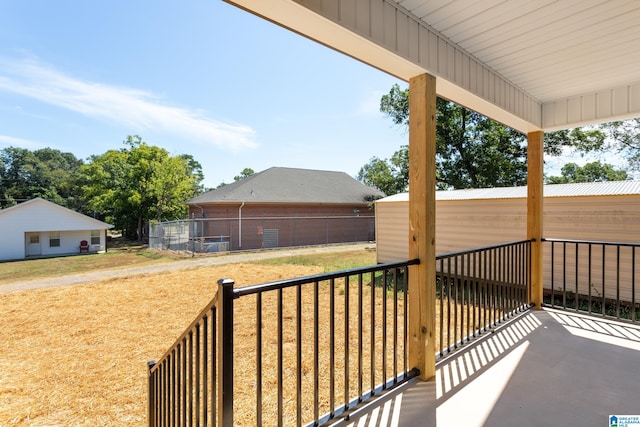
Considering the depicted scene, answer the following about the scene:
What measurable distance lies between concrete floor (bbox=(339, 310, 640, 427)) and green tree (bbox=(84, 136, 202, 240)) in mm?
17542

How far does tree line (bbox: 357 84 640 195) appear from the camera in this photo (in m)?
12.0

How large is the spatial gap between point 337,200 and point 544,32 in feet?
49.1

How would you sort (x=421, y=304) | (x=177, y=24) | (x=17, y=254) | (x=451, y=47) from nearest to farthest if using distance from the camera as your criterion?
1. (x=421, y=304)
2. (x=451, y=47)
3. (x=177, y=24)
4. (x=17, y=254)

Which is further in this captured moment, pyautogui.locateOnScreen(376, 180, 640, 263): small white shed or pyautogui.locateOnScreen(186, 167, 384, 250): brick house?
pyautogui.locateOnScreen(186, 167, 384, 250): brick house

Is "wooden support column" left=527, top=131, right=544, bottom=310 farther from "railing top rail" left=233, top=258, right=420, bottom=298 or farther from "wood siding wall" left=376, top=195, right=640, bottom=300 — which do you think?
"railing top rail" left=233, top=258, right=420, bottom=298

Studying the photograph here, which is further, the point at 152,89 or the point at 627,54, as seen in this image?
the point at 152,89

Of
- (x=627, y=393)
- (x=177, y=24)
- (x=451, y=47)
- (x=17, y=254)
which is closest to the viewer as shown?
(x=627, y=393)

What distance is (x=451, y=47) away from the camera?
7.67ft

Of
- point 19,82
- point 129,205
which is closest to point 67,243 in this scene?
point 129,205

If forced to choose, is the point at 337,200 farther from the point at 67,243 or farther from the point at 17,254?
the point at 17,254

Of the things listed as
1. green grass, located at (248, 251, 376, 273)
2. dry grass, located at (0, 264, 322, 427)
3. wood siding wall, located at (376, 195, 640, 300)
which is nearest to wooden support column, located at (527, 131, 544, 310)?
wood siding wall, located at (376, 195, 640, 300)

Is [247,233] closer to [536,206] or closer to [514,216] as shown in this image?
[514,216]

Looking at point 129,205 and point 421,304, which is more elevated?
point 129,205

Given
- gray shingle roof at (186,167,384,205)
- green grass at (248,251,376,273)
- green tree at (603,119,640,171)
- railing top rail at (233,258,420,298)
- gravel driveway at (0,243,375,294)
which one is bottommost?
gravel driveway at (0,243,375,294)
